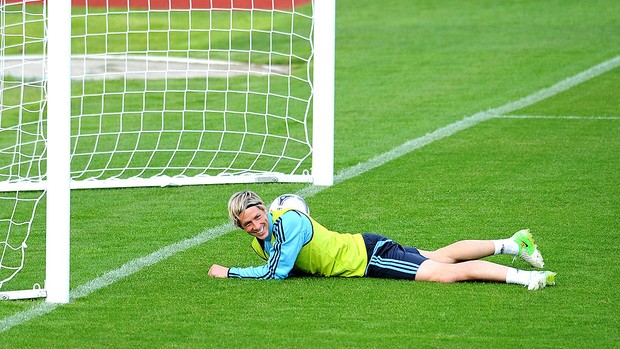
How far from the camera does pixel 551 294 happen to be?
23.2 feet

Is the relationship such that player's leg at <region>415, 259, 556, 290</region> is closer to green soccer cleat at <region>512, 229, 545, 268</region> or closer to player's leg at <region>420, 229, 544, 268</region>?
player's leg at <region>420, 229, 544, 268</region>

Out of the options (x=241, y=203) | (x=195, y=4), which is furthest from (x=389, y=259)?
(x=195, y=4)

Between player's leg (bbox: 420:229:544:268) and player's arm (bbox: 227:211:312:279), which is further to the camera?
player's leg (bbox: 420:229:544:268)

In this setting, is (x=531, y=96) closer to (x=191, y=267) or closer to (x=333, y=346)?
(x=191, y=267)

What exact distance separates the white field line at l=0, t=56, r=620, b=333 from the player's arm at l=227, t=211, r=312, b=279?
845 millimetres

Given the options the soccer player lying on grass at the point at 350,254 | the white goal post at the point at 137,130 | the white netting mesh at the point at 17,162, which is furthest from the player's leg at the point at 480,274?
the white netting mesh at the point at 17,162

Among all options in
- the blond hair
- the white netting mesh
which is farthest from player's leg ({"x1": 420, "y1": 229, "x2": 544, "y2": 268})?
the white netting mesh

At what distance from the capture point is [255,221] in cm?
710

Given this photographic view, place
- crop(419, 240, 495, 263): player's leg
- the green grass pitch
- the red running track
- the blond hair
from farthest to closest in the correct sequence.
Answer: the red running track < crop(419, 240, 495, 263): player's leg < the blond hair < the green grass pitch

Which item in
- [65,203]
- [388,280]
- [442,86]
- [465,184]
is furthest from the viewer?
[442,86]

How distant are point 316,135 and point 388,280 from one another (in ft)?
11.1

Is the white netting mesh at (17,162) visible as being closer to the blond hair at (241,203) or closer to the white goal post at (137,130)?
the white goal post at (137,130)

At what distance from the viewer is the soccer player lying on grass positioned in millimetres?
7152

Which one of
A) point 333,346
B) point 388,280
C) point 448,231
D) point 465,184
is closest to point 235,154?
point 465,184
